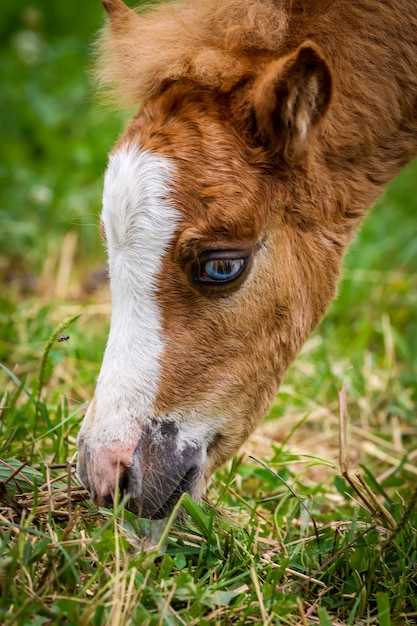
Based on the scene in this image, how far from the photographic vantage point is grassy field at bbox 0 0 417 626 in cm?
220

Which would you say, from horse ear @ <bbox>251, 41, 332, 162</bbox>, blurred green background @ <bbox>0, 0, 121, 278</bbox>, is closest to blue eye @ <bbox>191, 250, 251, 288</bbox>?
horse ear @ <bbox>251, 41, 332, 162</bbox>

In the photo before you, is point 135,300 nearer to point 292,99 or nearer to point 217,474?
point 292,99

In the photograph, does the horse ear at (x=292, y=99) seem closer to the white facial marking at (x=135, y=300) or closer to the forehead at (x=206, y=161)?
the forehead at (x=206, y=161)

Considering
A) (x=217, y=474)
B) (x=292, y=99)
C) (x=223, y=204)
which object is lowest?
(x=217, y=474)

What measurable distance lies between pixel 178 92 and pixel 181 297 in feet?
2.32

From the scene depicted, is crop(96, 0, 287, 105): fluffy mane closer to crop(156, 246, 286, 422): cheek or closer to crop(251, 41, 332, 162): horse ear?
crop(251, 41, 332, 162): horse ear

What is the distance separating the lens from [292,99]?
2.37m

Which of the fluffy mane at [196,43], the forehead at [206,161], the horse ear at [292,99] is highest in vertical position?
the fluffy mane at [196,43]

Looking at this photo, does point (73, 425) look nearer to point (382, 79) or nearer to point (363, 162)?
point (363, 162)

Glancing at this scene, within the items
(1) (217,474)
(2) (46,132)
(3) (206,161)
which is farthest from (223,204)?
(2) (46,132)

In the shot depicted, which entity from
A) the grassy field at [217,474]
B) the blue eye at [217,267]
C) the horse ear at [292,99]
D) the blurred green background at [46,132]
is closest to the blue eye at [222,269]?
the blue eye at [217,267]

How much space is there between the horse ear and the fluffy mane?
13cm

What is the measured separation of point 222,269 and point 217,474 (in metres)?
1.10

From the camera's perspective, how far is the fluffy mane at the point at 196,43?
8.39ft
